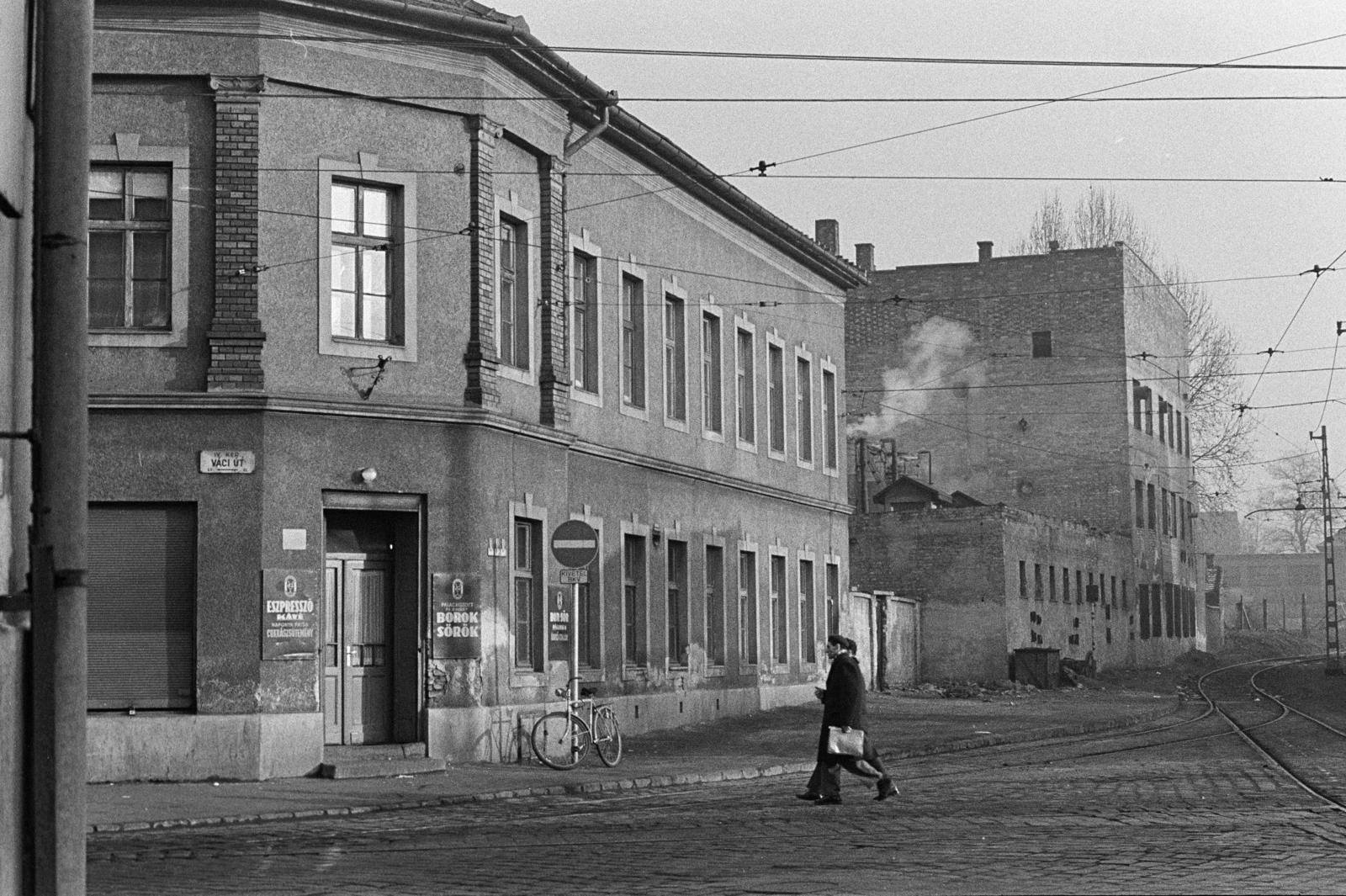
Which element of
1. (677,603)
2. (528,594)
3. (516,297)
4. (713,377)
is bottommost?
(677,603)

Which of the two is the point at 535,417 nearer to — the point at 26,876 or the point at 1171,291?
the point at 26,876

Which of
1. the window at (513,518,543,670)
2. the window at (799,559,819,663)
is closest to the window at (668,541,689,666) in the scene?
the window at (513,518,543,670)

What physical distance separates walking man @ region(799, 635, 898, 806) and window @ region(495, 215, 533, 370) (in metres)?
8.15

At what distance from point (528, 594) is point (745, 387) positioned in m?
11.3

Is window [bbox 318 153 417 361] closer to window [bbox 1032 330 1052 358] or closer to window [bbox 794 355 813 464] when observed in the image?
window [bbox 794 355 813 464]

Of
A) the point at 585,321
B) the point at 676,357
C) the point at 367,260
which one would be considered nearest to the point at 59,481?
the point at 367,260

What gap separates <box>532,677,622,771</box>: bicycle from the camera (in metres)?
22.3

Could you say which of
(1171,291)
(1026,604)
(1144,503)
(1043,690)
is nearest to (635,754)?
(1043,690)

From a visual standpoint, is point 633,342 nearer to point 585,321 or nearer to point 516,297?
Answer: point 585,321

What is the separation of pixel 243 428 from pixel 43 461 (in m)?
14.9

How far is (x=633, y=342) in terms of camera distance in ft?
95.9

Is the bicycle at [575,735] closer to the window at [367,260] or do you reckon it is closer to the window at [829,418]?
the window at [367,260]

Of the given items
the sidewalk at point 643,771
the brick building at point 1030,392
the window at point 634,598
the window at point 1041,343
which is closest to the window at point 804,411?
the sidewalk at point 643,771

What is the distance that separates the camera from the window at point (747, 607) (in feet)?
111
